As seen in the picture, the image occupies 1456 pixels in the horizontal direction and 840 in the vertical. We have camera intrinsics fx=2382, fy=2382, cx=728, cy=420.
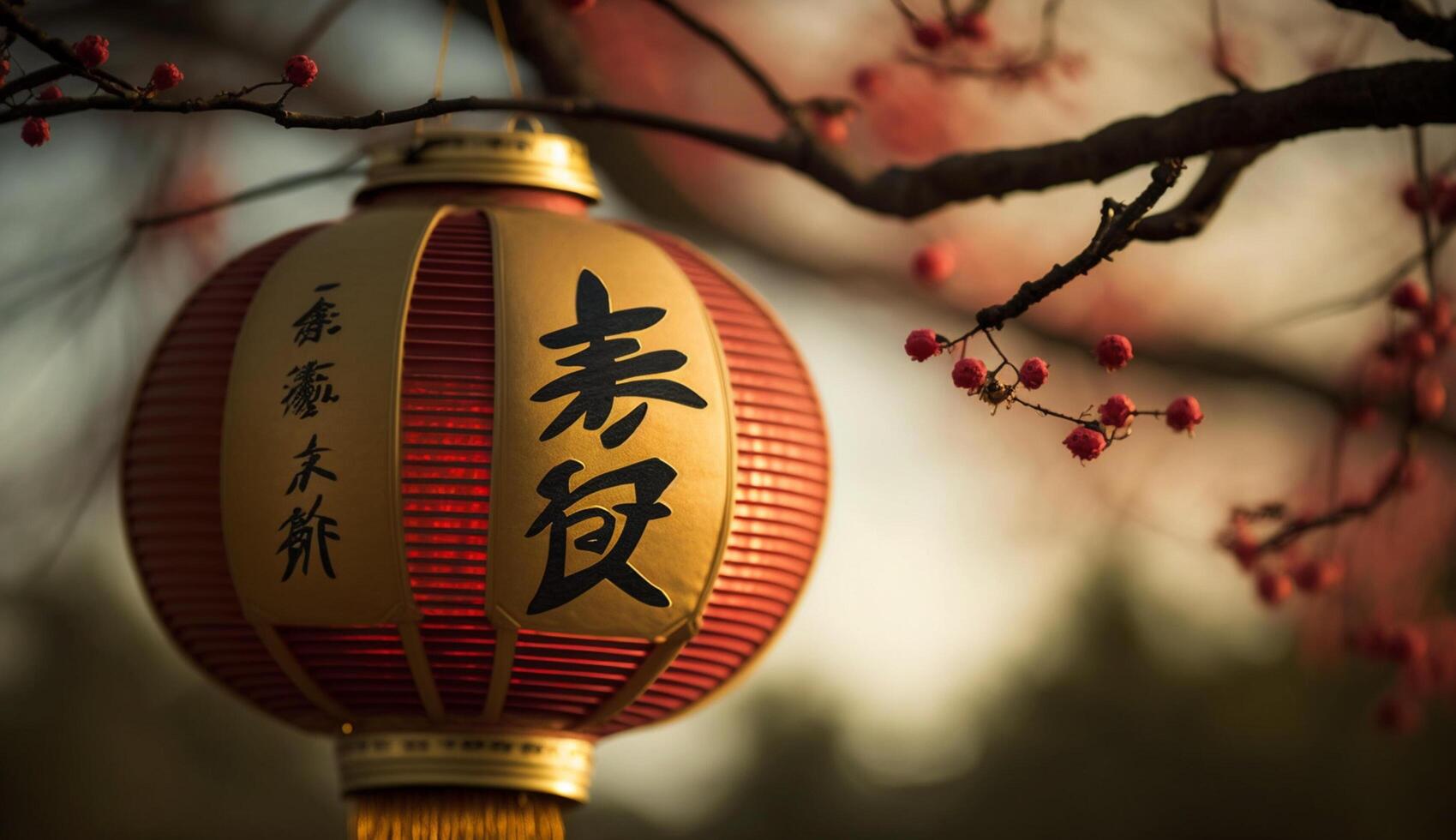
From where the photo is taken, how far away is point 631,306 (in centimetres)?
275

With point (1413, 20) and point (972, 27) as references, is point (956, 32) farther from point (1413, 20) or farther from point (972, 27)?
point (1413, 20)

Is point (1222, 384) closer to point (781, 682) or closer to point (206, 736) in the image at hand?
point (206, 736)

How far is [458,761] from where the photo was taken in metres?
2.84

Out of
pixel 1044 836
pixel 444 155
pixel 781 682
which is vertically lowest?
pixel 444 155

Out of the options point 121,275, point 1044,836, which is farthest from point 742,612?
point 1044,836

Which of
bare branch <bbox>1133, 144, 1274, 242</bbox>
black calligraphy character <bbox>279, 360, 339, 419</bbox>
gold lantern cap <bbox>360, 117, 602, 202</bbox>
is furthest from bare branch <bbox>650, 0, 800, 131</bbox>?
black calligraphy character <bbox>279, 360, 339, 419</bbox>

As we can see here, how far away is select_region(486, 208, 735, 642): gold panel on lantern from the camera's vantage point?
2625mm

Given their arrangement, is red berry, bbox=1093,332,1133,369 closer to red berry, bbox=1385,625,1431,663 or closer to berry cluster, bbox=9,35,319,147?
berry cluster, bbox=9,35,319,147

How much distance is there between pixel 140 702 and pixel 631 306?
919 cm

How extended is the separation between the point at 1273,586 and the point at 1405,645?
23cm

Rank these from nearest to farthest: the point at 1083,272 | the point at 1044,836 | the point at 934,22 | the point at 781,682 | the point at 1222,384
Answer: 1. the point at 1083,272
2. the point at 934,22
3. the point at 1222,384
4. the point at 1044,836
5. the point at 781,682

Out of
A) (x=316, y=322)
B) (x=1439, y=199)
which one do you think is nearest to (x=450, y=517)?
(x=316, y=322)

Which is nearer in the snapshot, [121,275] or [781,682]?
[121,275]

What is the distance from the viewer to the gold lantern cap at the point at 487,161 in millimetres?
3010
